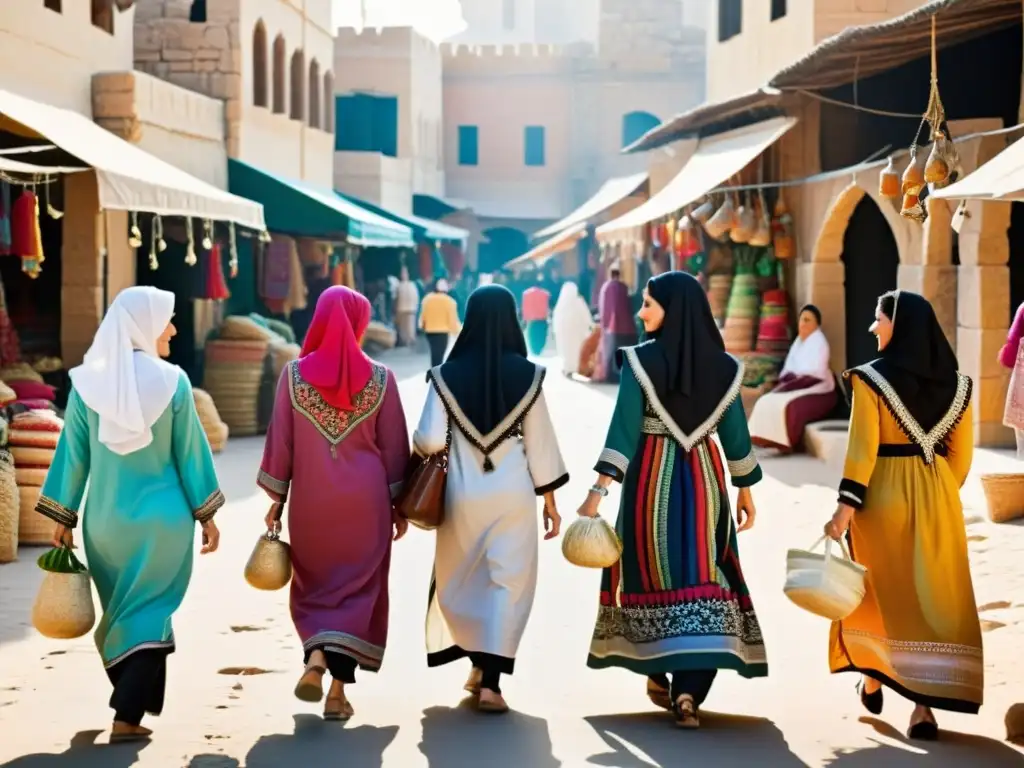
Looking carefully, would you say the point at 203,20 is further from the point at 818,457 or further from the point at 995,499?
the point at 995,499

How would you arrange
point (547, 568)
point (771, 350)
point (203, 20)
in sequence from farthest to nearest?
1. point (203, 20)
2. point (771, 350)
3. point (547, 568)

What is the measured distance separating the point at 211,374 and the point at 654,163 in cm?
705

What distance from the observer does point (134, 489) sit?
5.01 metres

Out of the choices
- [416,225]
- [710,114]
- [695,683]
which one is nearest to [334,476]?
[695,683]

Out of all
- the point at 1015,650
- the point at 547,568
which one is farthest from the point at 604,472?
the point at 547,568

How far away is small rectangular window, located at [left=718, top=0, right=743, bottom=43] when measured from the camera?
18.9 m

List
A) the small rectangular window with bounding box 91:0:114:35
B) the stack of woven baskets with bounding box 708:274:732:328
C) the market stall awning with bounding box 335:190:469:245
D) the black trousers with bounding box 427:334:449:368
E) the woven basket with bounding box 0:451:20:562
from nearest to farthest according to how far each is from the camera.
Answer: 1. the woven basket with bounding box 0:451:20:562
2. the stack of woven baskets with bounding box 708:274:732:328
3. the small rectangular window with bounding box 91:0:114:35
4. the black trousers with bounding box 427:334:449:368
5. the market stall awning with bounding box 335:190:469:245

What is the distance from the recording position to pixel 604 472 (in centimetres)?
528

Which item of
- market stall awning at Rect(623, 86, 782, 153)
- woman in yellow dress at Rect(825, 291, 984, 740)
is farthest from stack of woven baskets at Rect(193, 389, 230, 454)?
woman in yellow dress at Rect(825, 291, 984, 740)

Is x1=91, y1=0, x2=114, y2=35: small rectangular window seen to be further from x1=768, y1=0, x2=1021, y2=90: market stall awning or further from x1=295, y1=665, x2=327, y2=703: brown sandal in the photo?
x1=295, y1=665, x2=327, y2=703: brown sandal

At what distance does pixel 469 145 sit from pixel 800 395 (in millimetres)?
26966

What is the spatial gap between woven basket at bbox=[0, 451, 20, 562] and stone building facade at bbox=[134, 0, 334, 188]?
10.1 m

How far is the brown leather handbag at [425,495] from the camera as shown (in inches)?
212

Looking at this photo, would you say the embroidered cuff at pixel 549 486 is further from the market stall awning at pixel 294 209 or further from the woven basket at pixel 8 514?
the market stall awning at pixel 294 209
